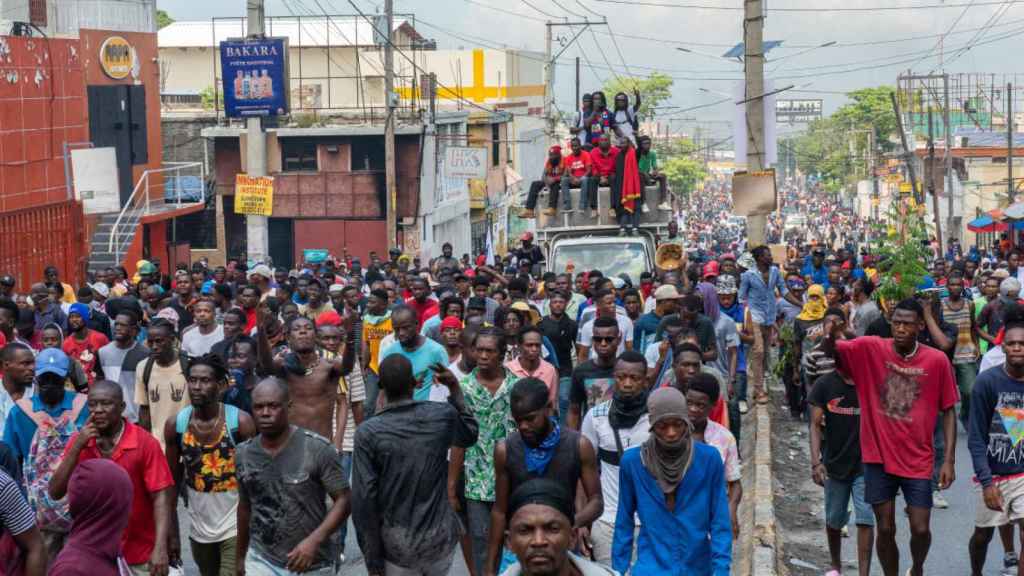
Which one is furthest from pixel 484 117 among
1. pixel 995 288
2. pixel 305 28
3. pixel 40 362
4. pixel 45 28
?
pixel 40 362

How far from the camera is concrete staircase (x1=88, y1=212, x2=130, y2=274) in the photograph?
32.0 metres

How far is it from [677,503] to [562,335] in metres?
6.62

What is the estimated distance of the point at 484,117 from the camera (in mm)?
57156

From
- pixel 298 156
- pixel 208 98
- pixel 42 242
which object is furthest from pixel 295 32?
pixel 42 242

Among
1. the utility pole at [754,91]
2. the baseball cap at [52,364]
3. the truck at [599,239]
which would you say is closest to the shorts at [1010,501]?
the baseball cap at [52,364]

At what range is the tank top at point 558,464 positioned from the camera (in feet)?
24.2

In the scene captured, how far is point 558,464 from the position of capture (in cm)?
738

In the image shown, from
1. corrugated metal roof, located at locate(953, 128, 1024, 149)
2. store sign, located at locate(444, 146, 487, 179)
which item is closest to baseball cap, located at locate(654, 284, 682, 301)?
store sign, located at locate(444, 146, 487, 179)

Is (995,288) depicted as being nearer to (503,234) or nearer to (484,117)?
(484,117)

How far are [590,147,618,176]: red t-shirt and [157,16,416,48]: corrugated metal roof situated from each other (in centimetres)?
4745

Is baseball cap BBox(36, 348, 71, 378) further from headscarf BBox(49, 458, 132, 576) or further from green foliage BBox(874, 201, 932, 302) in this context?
green foliage BBox(874, 201, 932, 302)

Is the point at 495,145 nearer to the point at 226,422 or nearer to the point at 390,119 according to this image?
the point at 390,119

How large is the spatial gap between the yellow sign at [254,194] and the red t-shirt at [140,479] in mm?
16874

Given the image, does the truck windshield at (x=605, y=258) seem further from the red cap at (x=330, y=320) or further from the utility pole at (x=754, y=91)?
the red cap at (x=330, y=320)
